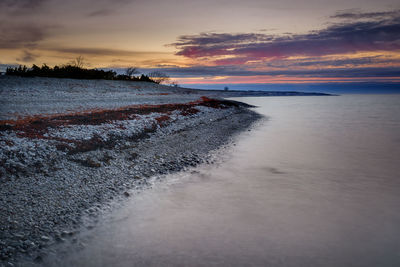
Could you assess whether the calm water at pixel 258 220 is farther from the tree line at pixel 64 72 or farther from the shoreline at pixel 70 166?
the tree line at pixel 64 72

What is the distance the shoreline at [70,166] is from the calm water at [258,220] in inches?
31.7

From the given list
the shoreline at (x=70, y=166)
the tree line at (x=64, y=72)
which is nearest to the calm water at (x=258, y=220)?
the shoreline at (x=70, y=166)

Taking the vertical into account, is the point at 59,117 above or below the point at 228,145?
above

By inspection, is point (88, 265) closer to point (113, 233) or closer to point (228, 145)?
point (113, 233)

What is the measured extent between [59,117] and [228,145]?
9268 mm

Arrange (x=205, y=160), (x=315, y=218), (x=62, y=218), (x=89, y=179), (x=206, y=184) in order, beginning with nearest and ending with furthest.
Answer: (x=62, y=218) < (x=315, y=218) < (x=89, y=179) < (x=206, y=184) < (x=205, y=160)

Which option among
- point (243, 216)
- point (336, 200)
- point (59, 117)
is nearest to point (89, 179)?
point (243, 216)

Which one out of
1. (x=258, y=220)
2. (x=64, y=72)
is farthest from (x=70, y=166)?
(x=64, y=72)

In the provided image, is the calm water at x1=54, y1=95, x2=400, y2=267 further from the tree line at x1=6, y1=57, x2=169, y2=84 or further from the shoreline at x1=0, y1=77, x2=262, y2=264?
the tree line at x1=6, y1=57, x2=169, y2=84

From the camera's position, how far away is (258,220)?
6.78 m

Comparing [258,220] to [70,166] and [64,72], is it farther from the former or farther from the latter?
[64,72]

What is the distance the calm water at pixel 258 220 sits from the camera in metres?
5.27

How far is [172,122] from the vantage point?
18.6 meters

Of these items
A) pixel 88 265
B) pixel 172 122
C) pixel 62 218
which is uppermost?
pixel 172 122
